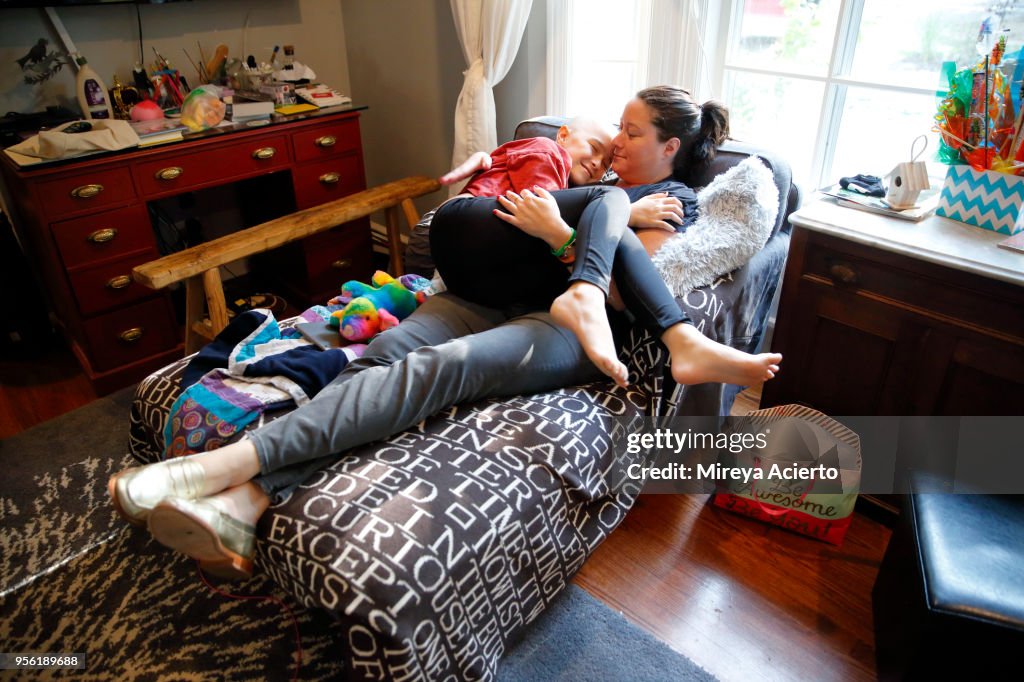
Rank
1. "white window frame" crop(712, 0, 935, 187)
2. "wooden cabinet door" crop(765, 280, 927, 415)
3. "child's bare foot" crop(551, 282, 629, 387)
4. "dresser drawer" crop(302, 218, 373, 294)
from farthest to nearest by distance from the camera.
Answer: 1. "dresser drawer" crop(302, 218, 373, 294)
2. "white window frame" crop(712, 0, 935, 187)
3. "wooden cabinet door" crop(765, 280, 927, 415)
4. "child's bare foot" crop(551, 282, 629, 387)

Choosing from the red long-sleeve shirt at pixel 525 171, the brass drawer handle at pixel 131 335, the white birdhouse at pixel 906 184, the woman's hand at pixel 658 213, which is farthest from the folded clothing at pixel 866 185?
the brass drawer handle at pixel 131 335

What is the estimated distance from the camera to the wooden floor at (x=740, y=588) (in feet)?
4.71

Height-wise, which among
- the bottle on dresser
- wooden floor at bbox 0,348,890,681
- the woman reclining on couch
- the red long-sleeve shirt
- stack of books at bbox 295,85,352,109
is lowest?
wooden floor at bbox 0,348,890,681

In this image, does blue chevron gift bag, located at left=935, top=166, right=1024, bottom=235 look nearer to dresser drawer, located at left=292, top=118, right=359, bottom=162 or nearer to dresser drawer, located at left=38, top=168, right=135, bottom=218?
dresser drawer, located at left=292, top=118, right=359, bottom=162

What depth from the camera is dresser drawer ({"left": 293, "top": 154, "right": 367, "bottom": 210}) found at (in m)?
2.76

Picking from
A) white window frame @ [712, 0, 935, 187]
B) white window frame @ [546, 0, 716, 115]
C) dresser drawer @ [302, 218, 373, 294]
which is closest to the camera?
white window frame @ [712, 0, 935, 187]

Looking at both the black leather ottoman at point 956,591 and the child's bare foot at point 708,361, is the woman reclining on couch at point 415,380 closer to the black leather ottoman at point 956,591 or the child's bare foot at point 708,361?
the child's bare foot at point 708,361

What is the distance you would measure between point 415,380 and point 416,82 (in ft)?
7.17

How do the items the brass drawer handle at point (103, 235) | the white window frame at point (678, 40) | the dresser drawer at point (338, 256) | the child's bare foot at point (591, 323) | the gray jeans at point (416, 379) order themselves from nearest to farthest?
the gray jeans at point (416, 379)
the child's bare foot at point (591, 323)
the white window frame at point (678, 40)
the brass drawer handle at point (103, 235)
the dresser drawer at point (338, 256)

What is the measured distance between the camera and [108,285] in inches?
91.4

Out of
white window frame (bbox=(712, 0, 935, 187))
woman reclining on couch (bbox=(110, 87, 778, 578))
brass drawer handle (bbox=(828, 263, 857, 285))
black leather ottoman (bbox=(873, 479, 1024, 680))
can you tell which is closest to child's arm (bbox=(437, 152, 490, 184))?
woman reclining on couch (bbox=(110, 87, 778, 578))

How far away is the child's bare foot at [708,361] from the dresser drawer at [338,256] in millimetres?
1860

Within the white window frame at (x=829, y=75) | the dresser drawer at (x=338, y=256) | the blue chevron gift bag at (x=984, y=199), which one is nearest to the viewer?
the blue chevron gift bag at (x=984, y=199)

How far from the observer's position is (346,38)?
3.34m
